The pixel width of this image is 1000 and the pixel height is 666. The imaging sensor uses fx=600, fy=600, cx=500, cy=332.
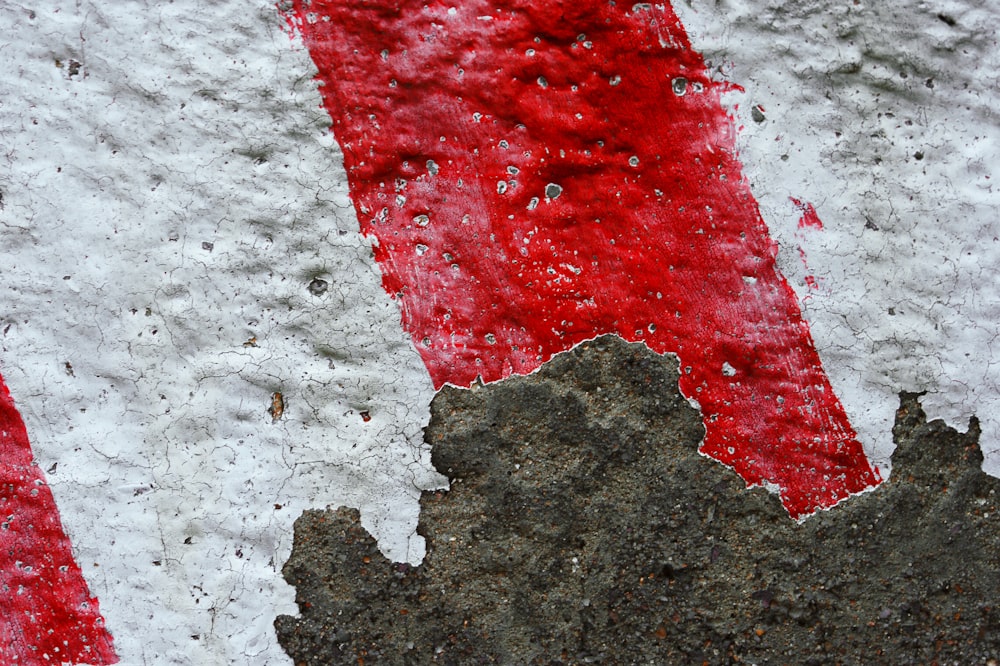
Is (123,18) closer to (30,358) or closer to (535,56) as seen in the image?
(30,358)

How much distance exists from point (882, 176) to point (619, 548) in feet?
4.22

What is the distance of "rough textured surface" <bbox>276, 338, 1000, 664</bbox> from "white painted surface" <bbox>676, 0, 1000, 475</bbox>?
0.18 metres

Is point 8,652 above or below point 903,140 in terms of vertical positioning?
below

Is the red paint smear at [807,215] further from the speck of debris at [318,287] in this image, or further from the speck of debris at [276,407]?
the speck of debris at [276,407]

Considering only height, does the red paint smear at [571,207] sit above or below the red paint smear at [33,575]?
above

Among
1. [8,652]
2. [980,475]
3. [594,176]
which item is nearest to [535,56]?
[594,176]

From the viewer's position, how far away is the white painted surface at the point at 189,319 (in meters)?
1.63

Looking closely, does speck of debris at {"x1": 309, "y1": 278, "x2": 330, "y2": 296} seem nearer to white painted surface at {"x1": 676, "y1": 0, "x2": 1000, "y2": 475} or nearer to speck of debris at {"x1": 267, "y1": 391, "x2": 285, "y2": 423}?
speck of debris at {"x1": 267, "y1": 391, "x2": 285, "y2": 423}

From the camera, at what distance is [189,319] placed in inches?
65.2

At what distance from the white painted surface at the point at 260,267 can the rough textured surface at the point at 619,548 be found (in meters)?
0.11

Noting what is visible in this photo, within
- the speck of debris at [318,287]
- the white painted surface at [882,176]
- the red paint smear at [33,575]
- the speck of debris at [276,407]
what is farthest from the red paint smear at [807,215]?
the red paint smear at [33,575]

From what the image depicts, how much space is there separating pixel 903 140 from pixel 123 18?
217 cm

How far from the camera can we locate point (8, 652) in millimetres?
1671

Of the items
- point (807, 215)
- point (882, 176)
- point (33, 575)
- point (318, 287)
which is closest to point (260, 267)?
point (318, 287)
